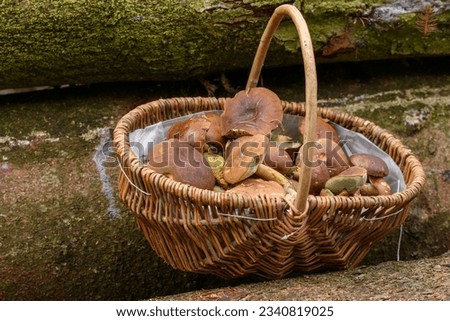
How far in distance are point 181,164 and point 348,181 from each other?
2.04 feet

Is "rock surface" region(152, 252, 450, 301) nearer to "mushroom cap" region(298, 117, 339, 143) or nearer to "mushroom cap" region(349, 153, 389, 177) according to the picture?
"mushroom cap" region(349, 153, 389, 177)

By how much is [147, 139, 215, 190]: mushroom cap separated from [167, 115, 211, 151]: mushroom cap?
9 cm

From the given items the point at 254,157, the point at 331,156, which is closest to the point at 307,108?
the point at 254,157

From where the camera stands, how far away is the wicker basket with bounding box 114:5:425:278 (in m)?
2.10

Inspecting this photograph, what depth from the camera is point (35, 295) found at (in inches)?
105

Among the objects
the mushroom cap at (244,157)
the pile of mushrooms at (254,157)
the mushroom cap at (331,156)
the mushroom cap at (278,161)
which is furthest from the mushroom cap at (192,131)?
the mushroom cap at (331,156)

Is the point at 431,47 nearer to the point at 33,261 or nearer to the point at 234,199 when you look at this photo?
the point at 234,199

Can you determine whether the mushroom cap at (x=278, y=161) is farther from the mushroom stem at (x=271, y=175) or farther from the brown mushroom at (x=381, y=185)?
the brown mushroom at (x=381, y=185)

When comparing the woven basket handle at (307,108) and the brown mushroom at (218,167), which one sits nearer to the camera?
the woven basket handle at (307,108)

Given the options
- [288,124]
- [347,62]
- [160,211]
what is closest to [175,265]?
[160,211]

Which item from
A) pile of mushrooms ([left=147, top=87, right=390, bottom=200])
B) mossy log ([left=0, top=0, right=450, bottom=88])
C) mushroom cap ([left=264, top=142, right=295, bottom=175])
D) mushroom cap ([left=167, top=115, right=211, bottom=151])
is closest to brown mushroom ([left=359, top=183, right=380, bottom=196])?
pile of mushrooms ([left=147, top=87, right=390, bottom=200])

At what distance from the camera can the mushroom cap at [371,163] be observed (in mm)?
2498

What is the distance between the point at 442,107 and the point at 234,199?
5.69 ft
